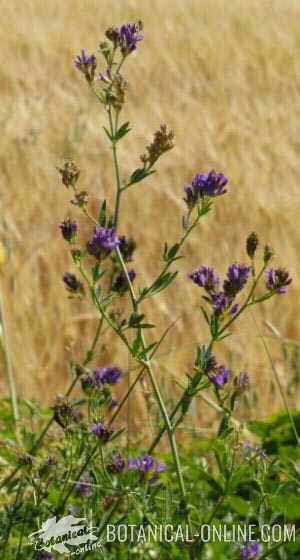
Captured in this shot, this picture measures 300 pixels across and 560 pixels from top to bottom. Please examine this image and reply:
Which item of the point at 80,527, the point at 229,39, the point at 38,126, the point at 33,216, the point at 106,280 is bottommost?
the point at 80,527

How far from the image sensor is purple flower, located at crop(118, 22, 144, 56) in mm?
886

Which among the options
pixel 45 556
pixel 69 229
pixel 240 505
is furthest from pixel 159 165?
pixel 45 556

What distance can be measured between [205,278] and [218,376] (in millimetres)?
100

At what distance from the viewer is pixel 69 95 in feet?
9.53

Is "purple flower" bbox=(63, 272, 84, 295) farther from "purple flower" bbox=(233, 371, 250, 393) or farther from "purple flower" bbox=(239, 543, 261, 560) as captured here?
"purple flower" bbox=(239, 543, 261, 560)

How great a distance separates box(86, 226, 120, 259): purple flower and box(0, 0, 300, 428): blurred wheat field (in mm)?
703

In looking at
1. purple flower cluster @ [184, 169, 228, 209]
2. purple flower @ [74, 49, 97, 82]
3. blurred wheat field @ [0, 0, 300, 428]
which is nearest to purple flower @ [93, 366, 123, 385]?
purple flower cluster @ [184, 169, 228, 209]

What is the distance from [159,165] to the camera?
8.55 feet

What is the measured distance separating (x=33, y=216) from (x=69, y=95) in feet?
2.34

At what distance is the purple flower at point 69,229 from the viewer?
33.0 inches

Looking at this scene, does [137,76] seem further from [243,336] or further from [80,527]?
[80,527]

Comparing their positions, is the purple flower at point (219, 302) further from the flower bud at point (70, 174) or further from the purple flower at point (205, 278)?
the flower bud at point (70, 174)

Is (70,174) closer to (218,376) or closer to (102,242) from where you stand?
(102,242)

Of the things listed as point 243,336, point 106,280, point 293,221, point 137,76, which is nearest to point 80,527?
point 243,336
